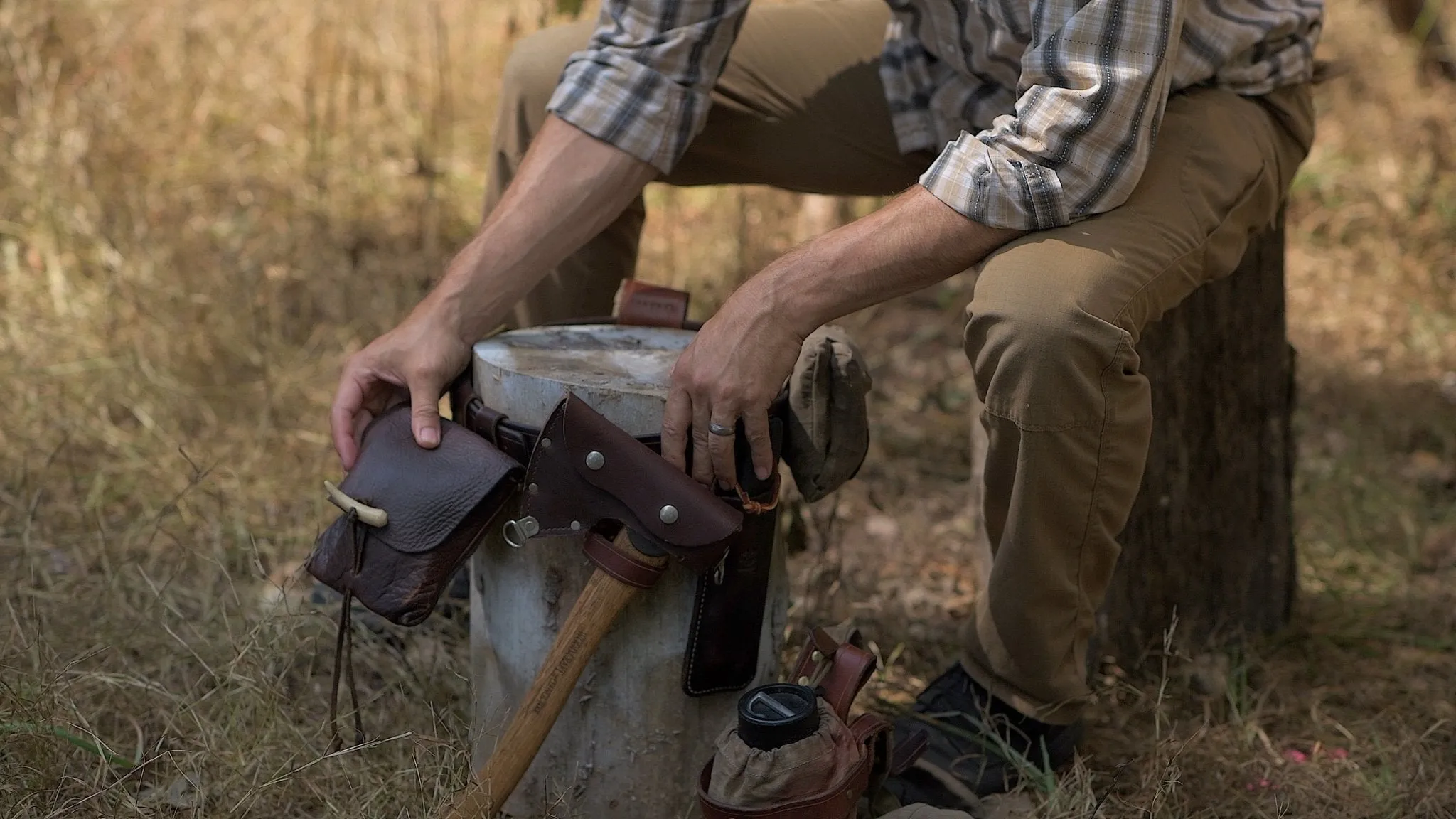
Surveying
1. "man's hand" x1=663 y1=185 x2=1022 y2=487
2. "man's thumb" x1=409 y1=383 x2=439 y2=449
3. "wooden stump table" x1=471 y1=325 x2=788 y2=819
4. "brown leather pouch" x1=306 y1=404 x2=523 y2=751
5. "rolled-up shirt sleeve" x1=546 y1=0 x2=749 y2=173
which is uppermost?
"rolled-up shirt sleeve" x1=546 y1=0 x2=749 y2=173

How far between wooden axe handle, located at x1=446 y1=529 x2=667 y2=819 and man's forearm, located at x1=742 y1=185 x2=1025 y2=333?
40 centimetres

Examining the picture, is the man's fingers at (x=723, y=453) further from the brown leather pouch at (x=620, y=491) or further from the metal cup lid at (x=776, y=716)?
the metal cup lid at (x=776, y=716)

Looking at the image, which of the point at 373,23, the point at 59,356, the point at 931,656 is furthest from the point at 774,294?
the point at 373,23

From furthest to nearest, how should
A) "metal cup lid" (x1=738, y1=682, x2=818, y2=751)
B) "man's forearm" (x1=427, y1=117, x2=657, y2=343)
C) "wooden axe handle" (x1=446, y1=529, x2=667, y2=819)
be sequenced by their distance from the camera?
"man's forearm" (x1=427, y1=117, x2=657, y2=343) → "wooden axe handle" (x1=446, y1=529, x2=667, y2=819) → "metal cup lid" (x1=738, y1=682, x2=818, y2=751)

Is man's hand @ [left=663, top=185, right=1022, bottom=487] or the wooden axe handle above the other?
man's hand @ [left=663, top=185, right=1022, bottom=487]

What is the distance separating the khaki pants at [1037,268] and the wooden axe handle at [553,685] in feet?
1.79

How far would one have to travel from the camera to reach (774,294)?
1.89 metres

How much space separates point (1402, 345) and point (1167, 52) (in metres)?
2.84

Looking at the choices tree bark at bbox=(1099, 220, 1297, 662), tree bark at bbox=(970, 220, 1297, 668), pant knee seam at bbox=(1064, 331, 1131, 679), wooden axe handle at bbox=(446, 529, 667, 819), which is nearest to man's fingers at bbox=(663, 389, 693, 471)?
wooden axe handle at bbox=(446, 529, 667, 819)

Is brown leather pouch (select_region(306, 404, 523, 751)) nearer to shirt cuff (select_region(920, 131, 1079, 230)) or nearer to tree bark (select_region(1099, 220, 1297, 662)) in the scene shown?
shirt cuff (select_region(920, 131, 1079, 230))

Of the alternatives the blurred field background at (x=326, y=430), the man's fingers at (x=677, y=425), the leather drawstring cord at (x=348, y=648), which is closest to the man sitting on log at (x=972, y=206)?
the man's fingers at (x=677, y=425)

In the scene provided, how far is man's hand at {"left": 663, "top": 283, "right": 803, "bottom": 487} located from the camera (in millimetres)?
1839

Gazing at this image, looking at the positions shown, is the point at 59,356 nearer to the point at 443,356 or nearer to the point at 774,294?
the point at 443,356

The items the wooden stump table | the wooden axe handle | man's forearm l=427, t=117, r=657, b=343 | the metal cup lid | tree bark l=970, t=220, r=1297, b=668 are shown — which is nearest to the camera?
the metal cup lid
